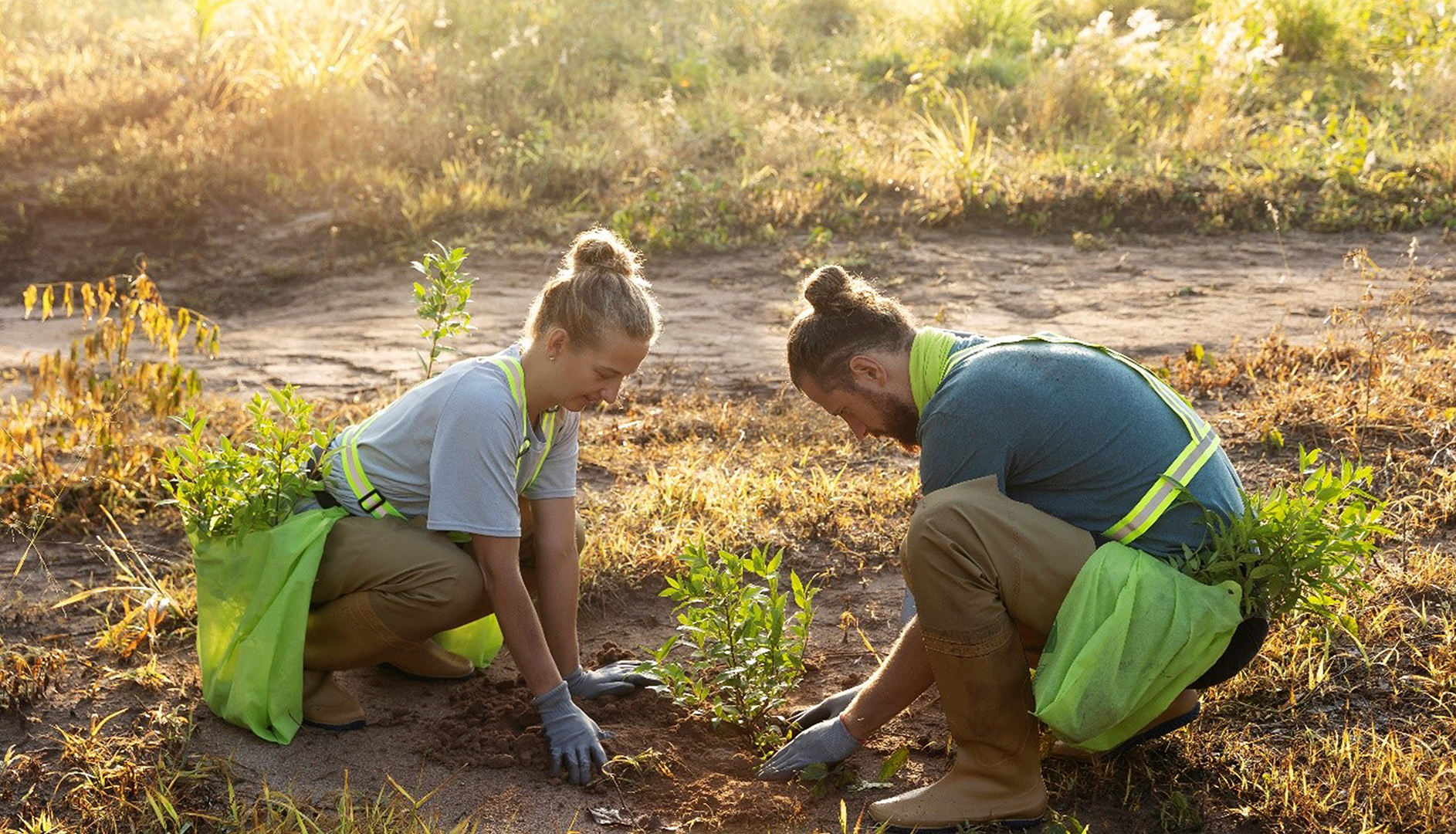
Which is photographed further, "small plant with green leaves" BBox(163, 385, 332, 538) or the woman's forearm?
"small plant with green leaves" BBox(163, 385, 332, 538)

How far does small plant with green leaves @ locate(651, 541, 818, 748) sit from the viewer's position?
2869 mm

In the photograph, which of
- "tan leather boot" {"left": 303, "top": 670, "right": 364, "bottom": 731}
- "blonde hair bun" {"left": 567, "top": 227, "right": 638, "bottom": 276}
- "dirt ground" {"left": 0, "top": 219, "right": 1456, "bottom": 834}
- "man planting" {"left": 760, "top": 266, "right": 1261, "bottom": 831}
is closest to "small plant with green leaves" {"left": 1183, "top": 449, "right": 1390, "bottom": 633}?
"man planting" {"left": 760, "top": 266, "right": 1261, "bottom": 831}

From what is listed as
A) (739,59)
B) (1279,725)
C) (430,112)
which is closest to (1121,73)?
(739,59)

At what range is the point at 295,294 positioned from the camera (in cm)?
782

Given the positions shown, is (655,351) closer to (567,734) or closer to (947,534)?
(567,734)

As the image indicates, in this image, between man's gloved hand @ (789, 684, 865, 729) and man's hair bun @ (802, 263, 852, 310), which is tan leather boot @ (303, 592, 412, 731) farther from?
man's hair bun @ (802, 263, 852, 310)

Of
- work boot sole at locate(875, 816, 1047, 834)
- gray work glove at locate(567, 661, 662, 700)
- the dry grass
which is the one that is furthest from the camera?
the dry grass

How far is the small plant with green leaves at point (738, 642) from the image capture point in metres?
2.87

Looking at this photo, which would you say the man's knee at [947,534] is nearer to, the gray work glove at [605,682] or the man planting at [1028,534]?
the man planting at [1028,534]

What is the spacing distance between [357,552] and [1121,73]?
823 centimetres

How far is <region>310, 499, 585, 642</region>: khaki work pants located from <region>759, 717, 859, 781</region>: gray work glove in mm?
786

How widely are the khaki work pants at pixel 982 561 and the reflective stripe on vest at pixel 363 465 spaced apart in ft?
3.11

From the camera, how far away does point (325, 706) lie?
3.19m

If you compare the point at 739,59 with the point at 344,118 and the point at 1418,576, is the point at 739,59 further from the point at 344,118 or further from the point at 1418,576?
the point at 1418,576
